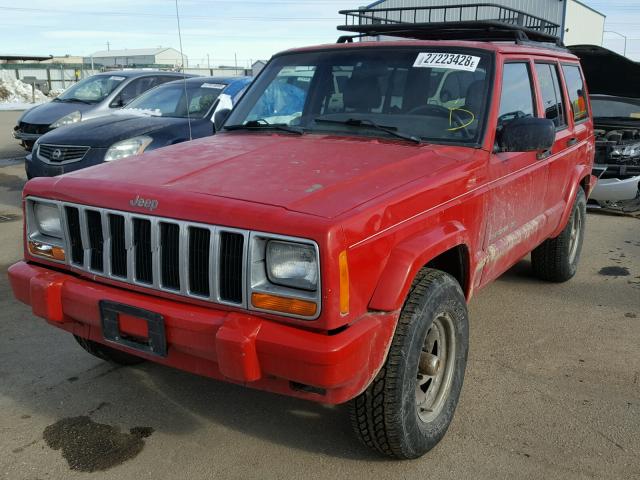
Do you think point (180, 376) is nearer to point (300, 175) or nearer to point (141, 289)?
point (141, 289)

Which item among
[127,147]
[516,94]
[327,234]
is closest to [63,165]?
[127,147]

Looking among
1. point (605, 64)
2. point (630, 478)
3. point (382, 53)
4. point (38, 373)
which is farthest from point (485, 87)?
point (605, 64)

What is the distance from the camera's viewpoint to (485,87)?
358cm

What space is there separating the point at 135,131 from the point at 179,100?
1.16 metres

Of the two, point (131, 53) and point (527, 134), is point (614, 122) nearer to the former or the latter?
point (527, 134)

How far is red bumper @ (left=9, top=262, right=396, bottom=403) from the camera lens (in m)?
2.31

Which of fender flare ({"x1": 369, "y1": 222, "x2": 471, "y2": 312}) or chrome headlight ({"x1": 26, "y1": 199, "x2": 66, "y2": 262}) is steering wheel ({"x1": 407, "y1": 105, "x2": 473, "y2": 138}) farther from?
chrome headlight ({"x1": 26, "y1": 199, "x2": 66, "y2": 262})

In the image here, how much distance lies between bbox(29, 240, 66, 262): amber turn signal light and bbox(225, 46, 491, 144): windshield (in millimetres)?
1459

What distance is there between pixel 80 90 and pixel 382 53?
8.58 meters

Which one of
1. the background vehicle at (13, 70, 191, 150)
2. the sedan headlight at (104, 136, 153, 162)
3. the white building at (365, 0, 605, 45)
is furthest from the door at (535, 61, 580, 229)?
the white building at (365, 0, 605, 45)

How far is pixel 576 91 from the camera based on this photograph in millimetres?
5176

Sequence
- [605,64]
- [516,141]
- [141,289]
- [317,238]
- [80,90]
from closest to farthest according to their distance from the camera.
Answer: [317,238]
[141,289]
[516,141]
[605,64]
[80,90]

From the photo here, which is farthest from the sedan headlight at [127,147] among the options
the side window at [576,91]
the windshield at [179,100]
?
the side window at [576,91]

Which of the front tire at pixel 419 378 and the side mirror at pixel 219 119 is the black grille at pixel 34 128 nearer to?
the side mirror at pixel 219 119
